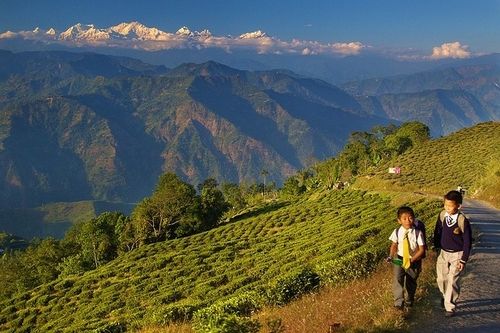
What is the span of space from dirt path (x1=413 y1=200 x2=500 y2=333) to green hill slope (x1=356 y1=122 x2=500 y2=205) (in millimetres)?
25168

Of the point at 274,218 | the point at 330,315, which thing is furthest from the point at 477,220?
the point at 274,218

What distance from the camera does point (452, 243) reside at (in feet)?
39.9

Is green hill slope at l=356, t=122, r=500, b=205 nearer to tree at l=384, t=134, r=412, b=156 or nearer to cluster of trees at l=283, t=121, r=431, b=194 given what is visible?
cluster of trees at l=283, t=121, r=431, b=194

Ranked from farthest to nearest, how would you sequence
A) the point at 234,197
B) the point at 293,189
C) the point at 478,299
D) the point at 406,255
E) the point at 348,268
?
the point at 234,197, the point at 293,189, the point at 348,268, the point at 478,299, the point at 406,255

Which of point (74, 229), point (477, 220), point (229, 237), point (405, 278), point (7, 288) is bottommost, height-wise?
point (7, 288)

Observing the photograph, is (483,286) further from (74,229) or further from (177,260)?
(74,229)

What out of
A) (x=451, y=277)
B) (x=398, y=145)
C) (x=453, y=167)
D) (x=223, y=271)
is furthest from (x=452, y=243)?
(x=398, y=145)

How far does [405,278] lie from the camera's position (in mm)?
12352

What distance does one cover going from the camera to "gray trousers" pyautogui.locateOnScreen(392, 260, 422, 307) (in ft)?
40.1

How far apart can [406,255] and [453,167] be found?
67352 millimetres

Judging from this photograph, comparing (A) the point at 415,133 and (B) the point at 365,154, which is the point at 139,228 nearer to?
(B) the point at 365,154

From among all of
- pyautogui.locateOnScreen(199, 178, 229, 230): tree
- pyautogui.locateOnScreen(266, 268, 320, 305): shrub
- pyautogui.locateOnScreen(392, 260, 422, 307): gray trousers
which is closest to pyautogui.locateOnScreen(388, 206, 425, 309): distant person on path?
pyautogui.locateOnScreen(392, 260, 422, 307): gray trousers

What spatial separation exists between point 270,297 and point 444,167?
66.8 metres

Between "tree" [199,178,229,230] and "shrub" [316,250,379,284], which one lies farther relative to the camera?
"tree" [199,178,229,230]
